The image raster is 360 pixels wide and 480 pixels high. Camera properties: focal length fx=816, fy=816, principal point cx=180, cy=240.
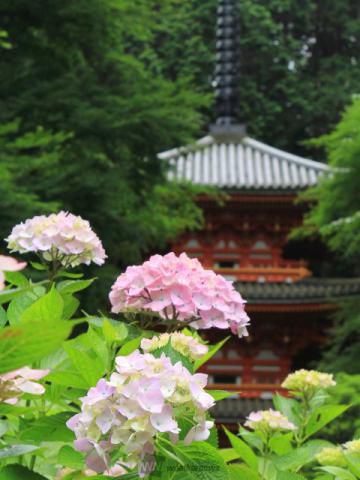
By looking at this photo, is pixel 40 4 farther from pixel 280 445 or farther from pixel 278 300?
pixel 280 445

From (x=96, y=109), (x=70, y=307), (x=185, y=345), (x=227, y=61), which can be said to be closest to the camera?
(x=185, y=345)

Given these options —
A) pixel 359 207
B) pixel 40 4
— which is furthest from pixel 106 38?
pixel 359 207

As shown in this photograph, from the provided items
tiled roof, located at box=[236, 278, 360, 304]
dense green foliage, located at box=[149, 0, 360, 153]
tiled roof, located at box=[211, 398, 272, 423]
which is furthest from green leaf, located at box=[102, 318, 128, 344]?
dense green foliage, located at box=[149, 0, 360, 153]

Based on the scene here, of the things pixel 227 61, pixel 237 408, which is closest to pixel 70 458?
pixel 237 408

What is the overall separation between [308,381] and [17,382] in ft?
3.59

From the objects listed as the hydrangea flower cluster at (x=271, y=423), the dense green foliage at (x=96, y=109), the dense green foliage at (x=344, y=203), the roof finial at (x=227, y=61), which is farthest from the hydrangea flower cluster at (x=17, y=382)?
the roof finial at (x=227, y=61)

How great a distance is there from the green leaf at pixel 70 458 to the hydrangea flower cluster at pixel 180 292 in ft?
1.05

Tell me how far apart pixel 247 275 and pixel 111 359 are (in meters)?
9.50

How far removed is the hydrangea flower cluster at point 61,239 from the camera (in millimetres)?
1568

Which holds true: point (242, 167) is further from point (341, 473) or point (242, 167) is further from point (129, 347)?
point (129, 347)

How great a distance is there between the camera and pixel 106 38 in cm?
800

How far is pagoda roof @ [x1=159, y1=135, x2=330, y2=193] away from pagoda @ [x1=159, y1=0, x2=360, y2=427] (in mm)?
14

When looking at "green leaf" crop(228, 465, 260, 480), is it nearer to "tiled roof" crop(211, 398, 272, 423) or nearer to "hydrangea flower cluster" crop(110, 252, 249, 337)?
"hydrangea flower cluster" crop(110, 252, 249, 337)

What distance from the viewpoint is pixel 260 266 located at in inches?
423
